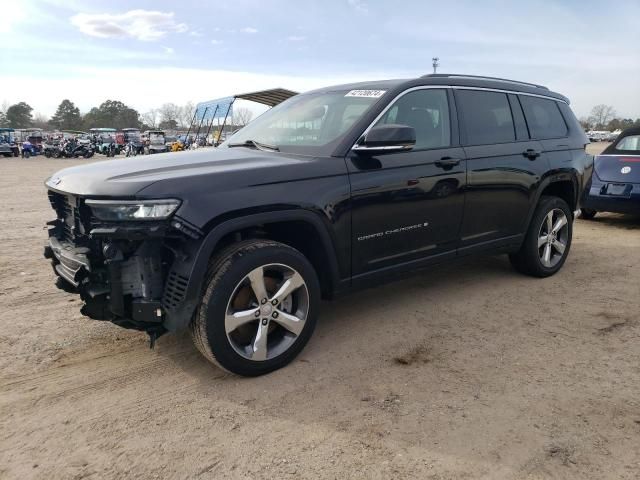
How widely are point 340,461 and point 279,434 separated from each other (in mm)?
371

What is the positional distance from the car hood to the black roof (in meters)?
0.93

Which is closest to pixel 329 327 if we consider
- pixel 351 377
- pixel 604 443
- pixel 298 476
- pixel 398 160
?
pixel 351 377

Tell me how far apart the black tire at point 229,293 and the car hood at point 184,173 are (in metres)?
0.40

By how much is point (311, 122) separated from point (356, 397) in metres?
2.09

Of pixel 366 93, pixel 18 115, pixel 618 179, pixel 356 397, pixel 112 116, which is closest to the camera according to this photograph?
pixel 356 397

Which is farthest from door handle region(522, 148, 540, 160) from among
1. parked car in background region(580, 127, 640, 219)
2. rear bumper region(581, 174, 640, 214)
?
parked car in background region(580, 127, 640, 219)

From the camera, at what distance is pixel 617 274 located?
17.1ft

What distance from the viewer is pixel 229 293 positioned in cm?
280

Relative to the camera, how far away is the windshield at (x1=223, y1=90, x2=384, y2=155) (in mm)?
3500

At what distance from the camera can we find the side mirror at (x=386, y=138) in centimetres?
321

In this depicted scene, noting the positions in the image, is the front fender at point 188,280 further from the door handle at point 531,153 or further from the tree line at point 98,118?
the tree line at point 98,118

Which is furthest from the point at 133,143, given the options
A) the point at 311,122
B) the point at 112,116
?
the point at 112,116

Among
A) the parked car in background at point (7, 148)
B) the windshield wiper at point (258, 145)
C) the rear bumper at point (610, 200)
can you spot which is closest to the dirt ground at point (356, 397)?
the windshield wiper at point (258, 145)

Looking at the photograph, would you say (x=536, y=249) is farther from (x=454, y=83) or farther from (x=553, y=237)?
(x=454, y=83)
